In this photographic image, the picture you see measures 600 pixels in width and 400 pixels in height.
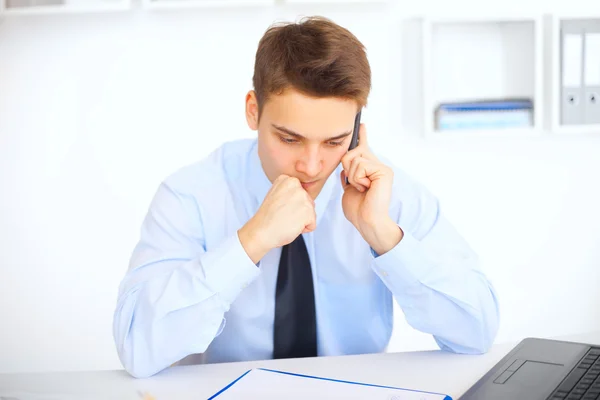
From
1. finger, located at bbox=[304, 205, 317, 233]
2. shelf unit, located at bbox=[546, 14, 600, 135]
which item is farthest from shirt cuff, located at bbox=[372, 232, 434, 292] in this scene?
shelf unit, located at bbox=[546, 14, 600, 135]

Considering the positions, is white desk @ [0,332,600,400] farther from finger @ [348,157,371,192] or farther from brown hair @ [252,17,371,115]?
brown hair @ [252,17,371,115]

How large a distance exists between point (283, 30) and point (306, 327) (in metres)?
0.69

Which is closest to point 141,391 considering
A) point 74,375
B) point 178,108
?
point 74,375

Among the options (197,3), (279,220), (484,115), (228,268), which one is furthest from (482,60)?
(228,268)

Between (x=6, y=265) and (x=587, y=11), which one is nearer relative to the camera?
(x=587, y=11)

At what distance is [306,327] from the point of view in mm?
1415

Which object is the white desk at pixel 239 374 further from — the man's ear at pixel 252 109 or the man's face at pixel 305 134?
the man's ear at pixel 252 109

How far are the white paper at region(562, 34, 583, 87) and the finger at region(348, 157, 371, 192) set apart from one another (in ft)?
5.02

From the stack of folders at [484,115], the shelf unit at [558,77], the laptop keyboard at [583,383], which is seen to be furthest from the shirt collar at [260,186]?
the shelf unit at [558,77]

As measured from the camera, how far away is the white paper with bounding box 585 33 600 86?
99.8 inches

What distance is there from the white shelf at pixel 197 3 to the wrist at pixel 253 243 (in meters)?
1.43

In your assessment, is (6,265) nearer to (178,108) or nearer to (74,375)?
(178,108)

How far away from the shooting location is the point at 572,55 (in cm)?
254

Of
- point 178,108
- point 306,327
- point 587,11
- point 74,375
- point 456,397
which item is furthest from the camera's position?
point 178,108
